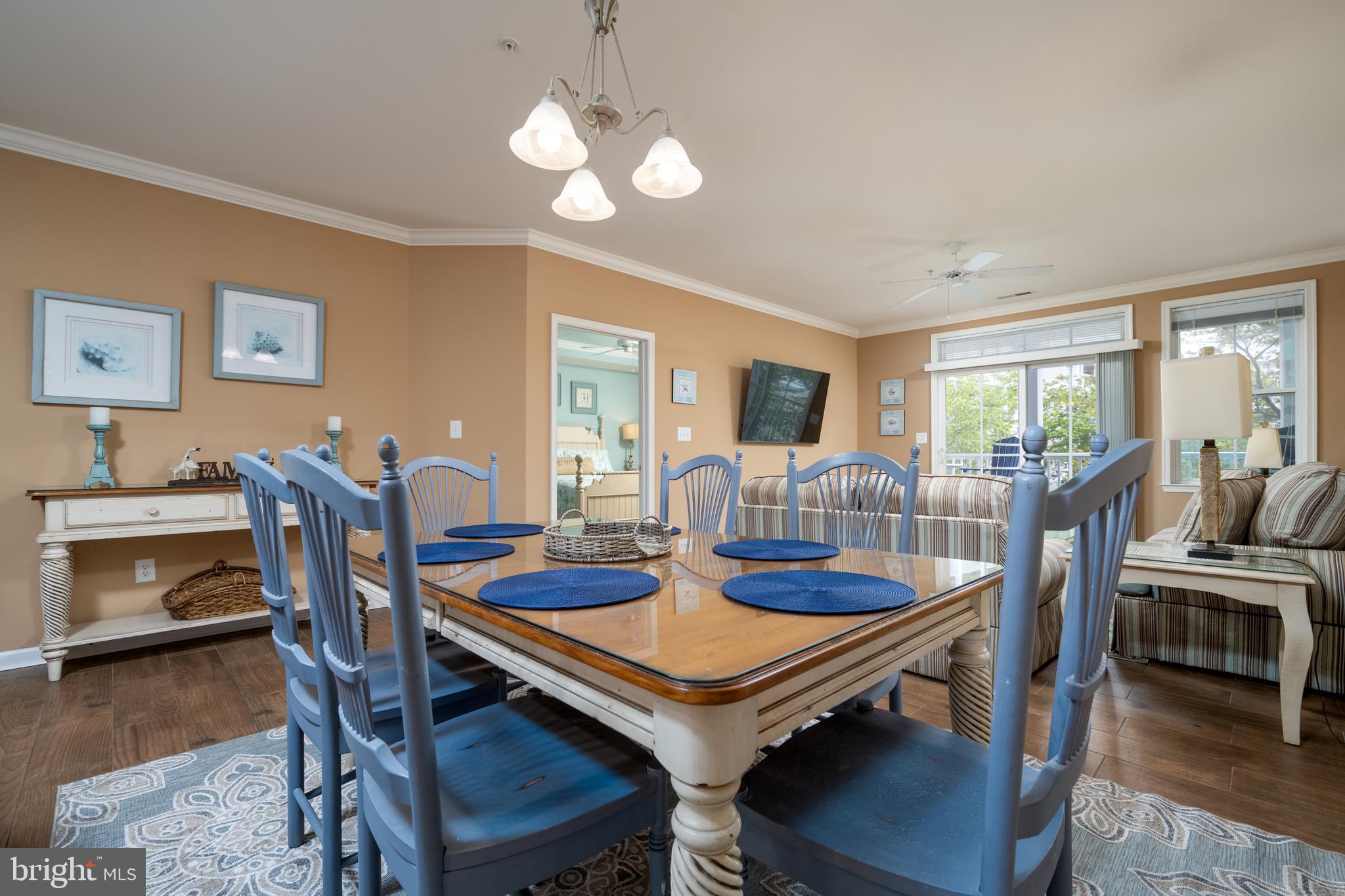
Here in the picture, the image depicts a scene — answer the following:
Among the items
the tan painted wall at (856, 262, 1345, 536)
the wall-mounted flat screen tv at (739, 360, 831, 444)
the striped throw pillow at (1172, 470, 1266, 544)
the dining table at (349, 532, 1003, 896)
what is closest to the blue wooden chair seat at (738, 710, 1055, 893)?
the dining table at (349, 532, 1003, 896)

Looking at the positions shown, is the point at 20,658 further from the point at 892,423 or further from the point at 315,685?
the point at 892,423

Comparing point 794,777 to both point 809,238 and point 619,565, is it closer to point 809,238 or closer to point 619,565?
point 619,565

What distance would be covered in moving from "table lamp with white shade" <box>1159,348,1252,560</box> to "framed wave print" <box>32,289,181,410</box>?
4.89 metres

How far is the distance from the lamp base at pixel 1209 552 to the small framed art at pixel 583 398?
696 cm

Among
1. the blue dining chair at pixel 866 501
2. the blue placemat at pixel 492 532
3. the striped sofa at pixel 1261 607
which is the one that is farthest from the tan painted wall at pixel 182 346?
the striped sofa at pixel 1261 607

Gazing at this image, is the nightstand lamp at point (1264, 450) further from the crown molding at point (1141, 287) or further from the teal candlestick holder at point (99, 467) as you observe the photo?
the teal candlestick holder at point (99, 467)

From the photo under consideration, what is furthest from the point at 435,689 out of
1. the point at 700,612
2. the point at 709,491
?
the point at 709,491

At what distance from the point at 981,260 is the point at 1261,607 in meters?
2.46

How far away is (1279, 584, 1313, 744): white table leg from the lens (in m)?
1.99

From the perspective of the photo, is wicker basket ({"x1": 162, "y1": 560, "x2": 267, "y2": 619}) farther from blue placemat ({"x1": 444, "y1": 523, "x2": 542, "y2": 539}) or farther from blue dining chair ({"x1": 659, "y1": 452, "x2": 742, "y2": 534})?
blue dining chair ({"x1": 659, "y1": 452, "x2": 742, "y2": 534})

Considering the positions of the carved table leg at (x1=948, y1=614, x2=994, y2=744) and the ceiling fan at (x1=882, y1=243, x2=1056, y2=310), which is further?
the ceiling fan at (x1=882, y1=243, x2=1056, y2=310)

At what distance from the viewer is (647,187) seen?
1749 millimetres

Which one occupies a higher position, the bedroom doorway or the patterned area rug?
the bedroom doorway

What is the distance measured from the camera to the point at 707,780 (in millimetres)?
714
